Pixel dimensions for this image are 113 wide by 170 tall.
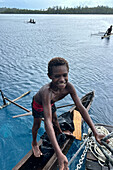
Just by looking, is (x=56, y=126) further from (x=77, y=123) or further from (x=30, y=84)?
(x=30, y=84)

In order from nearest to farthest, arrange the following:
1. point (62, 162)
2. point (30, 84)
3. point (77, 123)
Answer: point (62, 162), point (77, 123), point (30, 84)

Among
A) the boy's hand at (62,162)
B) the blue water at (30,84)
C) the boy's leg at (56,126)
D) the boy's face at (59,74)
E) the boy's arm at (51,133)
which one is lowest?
the blue water at (30,84)

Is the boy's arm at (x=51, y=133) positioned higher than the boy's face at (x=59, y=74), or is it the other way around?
the boy's face at (x=59, y=74)

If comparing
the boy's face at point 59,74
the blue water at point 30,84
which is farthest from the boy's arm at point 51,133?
the blue water at point 30,84

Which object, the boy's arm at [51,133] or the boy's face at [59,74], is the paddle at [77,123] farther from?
the boy's face at [59,74]

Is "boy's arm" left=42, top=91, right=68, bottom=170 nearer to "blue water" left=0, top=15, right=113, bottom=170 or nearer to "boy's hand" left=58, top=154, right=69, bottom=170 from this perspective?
"boy's hand" left=58, top=154, right=69, bottom=170

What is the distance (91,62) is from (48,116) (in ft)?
54.7

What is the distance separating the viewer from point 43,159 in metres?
4.28

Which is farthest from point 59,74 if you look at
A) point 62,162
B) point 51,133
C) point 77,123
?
point 77,123

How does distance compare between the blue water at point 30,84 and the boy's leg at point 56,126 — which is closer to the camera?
the boy's leg at point 56,126

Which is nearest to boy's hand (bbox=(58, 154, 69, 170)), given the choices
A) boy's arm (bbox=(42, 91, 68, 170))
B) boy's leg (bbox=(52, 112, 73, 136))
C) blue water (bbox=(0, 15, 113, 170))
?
Answer: boy's arm (bbox=(42, 91, 68, 170))

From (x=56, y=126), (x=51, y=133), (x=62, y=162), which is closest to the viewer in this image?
(x=62, y=162)

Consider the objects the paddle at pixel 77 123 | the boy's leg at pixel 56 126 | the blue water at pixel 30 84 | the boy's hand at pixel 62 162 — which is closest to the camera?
the boy's hand at pixel 62 162

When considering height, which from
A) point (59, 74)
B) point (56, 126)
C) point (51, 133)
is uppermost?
point (59, 74)
